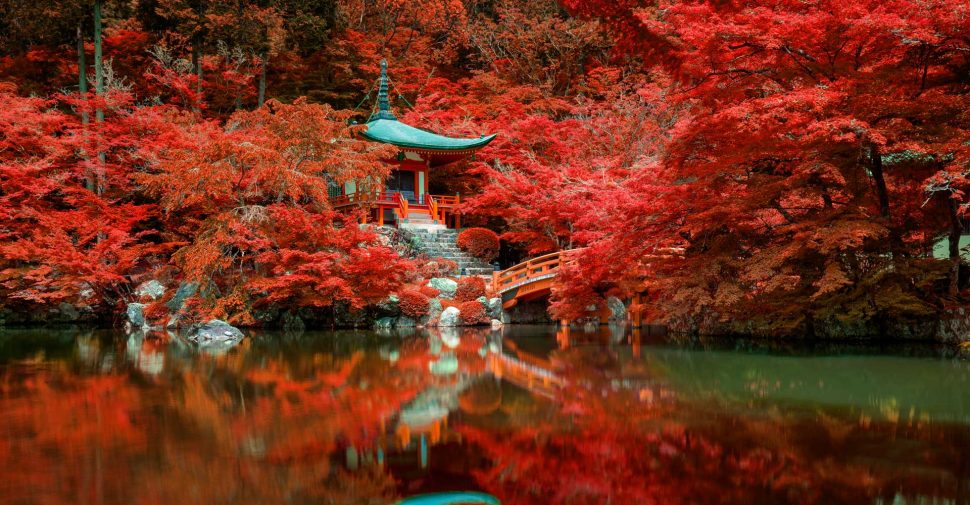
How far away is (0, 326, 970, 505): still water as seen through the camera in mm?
4441

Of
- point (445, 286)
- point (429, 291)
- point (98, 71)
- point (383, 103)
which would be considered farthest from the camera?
point (383, 103)

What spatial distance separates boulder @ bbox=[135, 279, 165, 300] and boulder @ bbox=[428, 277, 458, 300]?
646cm

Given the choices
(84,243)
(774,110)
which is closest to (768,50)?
(774,110)

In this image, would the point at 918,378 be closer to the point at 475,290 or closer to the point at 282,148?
the point at 475,290

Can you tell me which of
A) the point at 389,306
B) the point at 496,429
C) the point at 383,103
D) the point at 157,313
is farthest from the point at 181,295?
the point at 496,429

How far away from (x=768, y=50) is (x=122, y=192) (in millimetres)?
16117

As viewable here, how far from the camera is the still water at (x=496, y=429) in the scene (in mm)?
4441

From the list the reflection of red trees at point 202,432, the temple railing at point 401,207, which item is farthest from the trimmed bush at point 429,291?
the reflection of red trees at point 202,432

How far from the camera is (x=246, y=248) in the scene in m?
16.4

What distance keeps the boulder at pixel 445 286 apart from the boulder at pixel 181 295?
5426 mm

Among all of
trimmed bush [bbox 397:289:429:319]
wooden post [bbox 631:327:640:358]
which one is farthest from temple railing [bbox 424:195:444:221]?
wooden post [bbox 631:327:640:358]

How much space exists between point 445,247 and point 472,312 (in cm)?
333

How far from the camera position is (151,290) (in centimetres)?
1819

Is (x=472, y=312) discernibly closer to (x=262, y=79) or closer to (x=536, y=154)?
(x=536, y=154)
